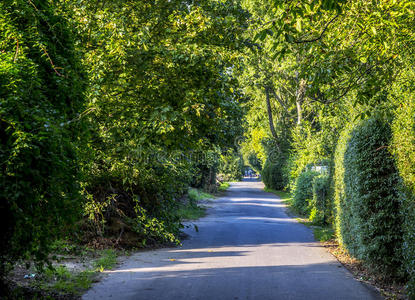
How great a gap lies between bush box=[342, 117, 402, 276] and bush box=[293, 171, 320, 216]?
36.5 feet

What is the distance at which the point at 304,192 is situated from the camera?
2089 cm

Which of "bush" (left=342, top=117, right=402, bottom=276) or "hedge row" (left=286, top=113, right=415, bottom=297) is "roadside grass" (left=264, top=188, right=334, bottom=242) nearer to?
"hedge row" (left=286, top=113, right=415, bottom=297)

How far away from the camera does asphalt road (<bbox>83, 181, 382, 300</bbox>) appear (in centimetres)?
710

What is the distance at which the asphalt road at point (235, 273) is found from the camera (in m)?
7.10

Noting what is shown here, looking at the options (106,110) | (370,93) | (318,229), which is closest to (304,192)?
(318,229)

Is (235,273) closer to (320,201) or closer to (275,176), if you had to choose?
(320,201)

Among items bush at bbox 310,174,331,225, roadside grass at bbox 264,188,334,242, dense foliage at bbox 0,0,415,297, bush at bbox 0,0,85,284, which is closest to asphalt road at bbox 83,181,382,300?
roadside grass at bbox 264,188,334,242

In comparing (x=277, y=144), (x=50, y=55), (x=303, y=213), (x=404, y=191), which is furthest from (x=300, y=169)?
(x=50, y=55)

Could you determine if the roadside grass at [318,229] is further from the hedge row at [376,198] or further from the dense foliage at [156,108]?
the hedge row at [376,198]

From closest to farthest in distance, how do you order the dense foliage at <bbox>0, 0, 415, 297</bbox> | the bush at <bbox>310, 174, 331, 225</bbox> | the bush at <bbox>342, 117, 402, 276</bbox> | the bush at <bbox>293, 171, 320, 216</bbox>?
the dense foliage at <bbox>0, 0, 415, 297</bbox> → the bush at <bbox>342, 117, 402, 276</bbox> → the bush at <bbox>310, 174, 331, 225</bbox> → the bush at <bbox>293, 171, 320, 216</bbox>

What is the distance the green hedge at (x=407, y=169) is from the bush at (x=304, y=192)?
42.0 ft

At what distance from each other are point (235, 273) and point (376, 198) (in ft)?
10.2

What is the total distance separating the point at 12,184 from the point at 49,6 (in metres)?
2.88

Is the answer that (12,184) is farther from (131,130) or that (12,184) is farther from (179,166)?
(179,166)
